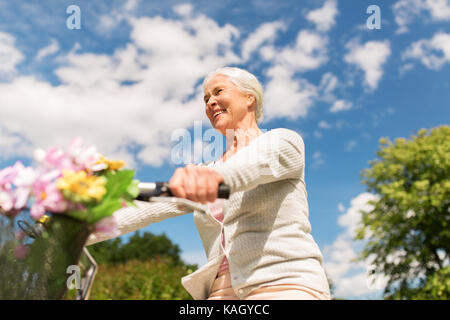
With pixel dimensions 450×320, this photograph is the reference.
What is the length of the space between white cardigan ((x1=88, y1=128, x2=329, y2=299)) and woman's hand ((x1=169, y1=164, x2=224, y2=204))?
0.44 m

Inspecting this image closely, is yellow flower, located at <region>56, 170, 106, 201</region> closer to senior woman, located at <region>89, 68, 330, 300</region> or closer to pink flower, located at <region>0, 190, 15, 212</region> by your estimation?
pink flower, located at <region>0, 190, 15, 212</region>

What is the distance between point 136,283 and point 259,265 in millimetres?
9650

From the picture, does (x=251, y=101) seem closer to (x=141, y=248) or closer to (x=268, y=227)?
(x=268, y=227)

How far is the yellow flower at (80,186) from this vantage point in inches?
50.8

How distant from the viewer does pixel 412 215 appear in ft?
77.0

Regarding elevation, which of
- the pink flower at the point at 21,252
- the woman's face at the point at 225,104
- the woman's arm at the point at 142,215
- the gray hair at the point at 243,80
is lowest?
the pink flower at the point at 21,252

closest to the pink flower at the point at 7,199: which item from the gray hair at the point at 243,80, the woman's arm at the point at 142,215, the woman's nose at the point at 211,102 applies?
the woman's arm at the point at 142,215

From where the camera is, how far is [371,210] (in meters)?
24.9

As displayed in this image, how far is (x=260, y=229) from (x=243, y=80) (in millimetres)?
1254

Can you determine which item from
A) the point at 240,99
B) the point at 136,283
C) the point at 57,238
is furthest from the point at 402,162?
the point at 57,238

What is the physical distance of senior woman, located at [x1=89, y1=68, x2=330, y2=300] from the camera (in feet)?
6.92

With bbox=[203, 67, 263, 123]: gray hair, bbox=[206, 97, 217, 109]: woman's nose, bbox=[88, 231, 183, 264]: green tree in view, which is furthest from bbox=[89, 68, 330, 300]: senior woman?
bbox=[88, 231, 183, 264]: green tree

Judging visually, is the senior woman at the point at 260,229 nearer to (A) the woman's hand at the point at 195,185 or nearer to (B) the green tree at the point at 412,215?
(A) the woman's hand at the point at 195,185

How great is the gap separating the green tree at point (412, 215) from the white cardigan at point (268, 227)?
2171cm
